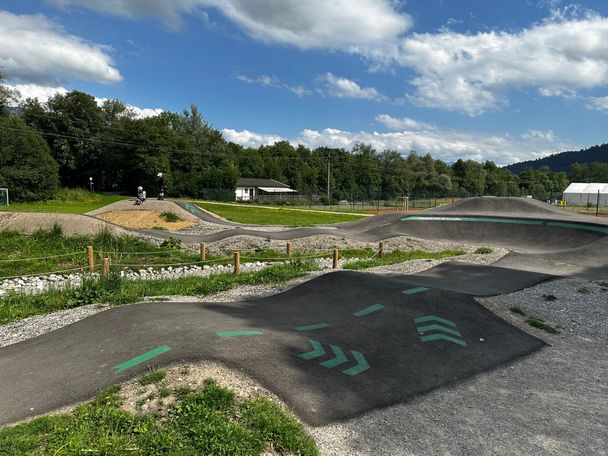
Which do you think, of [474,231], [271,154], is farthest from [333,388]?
[271,154]

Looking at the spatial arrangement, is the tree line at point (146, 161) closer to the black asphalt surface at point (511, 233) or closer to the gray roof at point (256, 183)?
the gray roof at point (256, 183)

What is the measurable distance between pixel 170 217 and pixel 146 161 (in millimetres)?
44322

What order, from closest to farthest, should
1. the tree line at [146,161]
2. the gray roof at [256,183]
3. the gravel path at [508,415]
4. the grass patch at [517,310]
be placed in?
the gravel path at [508,415] → the grass patch at [517,310] → the tree line at [146,161] → the gray roof at [256,183]

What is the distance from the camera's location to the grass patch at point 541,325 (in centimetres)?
845

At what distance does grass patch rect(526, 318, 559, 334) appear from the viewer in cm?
845

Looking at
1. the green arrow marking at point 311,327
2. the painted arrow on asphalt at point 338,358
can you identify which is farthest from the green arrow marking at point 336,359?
the green arrow marking at point 311,327

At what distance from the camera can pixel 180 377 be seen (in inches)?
204

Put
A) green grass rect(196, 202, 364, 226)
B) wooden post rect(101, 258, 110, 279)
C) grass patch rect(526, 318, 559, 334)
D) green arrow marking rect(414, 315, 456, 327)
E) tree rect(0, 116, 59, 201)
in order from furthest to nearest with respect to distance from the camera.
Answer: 1. tree rect(0, 116, 59, 201)
2. green grass rect(196, 202, 364, 226)
3. wooden post rect(101, 258, 110, 279)
4. grass patch rect(526, 318, 559, 334)
5. green arrow marking rect(414, 315, 456, 327)

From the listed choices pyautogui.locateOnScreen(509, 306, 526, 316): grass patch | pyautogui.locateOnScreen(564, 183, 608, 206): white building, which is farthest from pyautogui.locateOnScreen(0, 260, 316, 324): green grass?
pyautogui.locateOnScreen(564, 183, 608, 206): white building

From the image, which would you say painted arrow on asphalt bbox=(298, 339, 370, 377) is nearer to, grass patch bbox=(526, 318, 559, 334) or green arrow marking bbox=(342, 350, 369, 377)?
green arrow marking bbox=(342, 350, 369, 377)

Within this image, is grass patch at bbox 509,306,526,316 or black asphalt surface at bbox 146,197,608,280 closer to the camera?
grass patch at bbox 509,306,526,316

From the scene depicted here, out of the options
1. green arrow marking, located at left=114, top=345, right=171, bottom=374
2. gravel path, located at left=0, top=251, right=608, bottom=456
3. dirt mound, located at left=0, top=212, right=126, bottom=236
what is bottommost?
gravel path, located at left=0, top=251, right=608, bottom=456

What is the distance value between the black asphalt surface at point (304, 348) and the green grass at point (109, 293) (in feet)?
7.32

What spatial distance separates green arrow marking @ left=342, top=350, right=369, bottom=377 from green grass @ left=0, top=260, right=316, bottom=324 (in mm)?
6149
